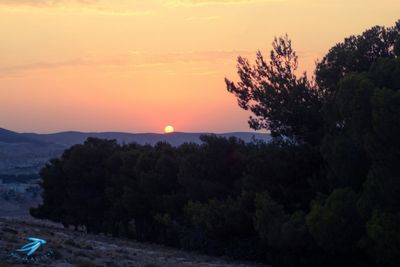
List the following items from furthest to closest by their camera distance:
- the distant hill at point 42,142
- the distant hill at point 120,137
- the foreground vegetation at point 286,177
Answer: the distant hill at point 120,137 < the distant hill at point 42,142 < the foreground vegetation at point 286,177

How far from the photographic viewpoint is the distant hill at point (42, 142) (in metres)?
139

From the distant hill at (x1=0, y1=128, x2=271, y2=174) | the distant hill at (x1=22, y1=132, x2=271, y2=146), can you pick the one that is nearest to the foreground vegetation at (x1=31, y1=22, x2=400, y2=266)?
the distant hill at (x1=0, y1=128, x2=271, y2=174)

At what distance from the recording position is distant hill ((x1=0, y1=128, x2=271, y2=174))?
13886 centimetres

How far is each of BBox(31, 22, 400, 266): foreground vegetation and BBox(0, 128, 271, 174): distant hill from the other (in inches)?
3233

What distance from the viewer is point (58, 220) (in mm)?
46875

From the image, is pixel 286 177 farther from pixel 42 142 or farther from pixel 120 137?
pixel 42 142

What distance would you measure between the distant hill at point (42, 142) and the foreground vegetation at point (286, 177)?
8211 centimetres

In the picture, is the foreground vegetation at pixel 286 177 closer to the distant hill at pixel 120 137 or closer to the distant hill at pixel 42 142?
the distant hill at pixel 42 142

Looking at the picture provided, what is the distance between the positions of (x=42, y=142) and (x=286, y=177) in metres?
157

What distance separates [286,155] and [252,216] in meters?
2.98

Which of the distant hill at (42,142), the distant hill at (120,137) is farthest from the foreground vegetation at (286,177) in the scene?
the distant hill at (120,137)

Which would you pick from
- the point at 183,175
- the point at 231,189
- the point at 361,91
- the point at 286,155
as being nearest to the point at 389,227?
the point at 361,91

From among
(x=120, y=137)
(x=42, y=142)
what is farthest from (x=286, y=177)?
(x=42, y=142)

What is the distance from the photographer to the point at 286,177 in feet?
88.7
